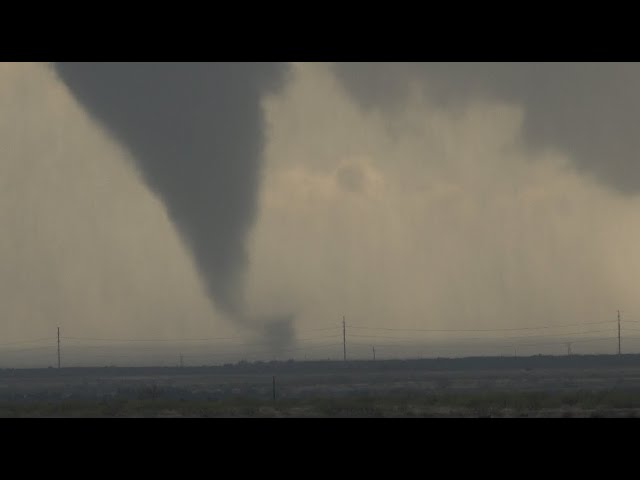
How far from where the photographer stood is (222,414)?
67812 mm
